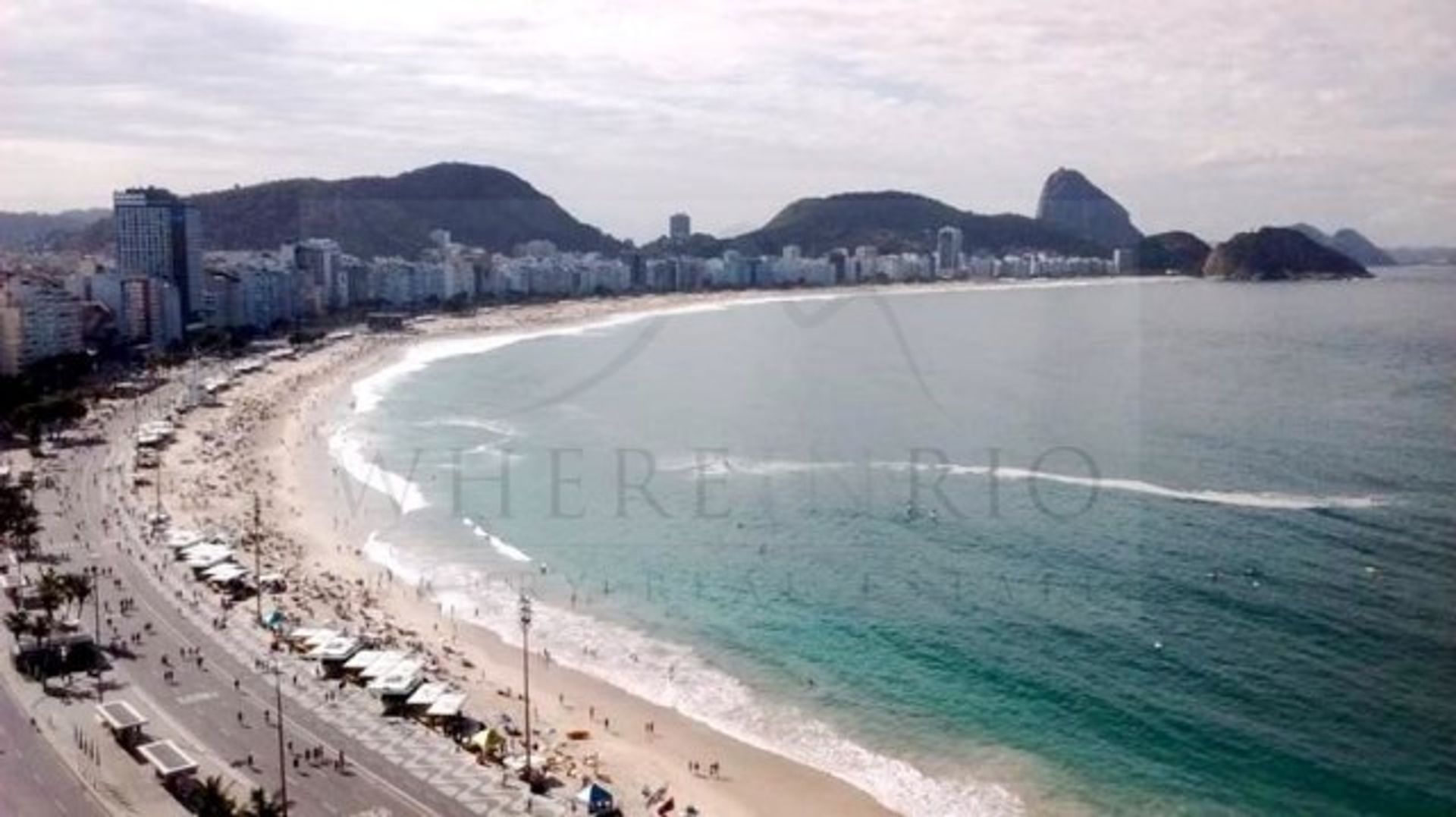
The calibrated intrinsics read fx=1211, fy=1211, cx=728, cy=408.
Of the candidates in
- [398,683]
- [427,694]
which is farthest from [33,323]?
[427,694]

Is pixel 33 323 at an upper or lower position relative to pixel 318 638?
upper

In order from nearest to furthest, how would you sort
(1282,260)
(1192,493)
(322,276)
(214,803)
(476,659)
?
1. (214,803)
2. (476,659)
3. (1192,493)
4. (322,276)
5. (1282,260)

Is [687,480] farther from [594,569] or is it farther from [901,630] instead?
[901,630]

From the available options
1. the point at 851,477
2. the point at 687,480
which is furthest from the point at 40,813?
the point at 851,477

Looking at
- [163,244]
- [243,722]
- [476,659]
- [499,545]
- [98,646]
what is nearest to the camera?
[243,722]

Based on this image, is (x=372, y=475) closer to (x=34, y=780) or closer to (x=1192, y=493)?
(x=34, y=780)

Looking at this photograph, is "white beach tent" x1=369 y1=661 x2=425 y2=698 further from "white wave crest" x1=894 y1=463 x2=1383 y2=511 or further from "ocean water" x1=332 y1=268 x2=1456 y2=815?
"white wave crest" x1=894 y1=463 x2=1383 y2=511

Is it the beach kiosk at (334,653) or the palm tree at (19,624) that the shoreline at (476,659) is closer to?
the beach kiosk at (334,653)
